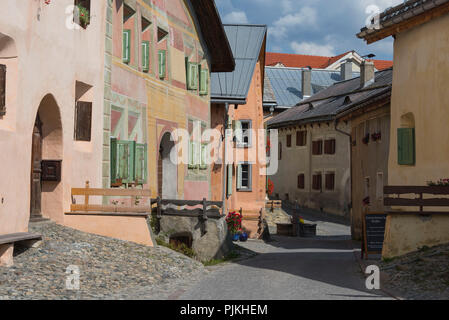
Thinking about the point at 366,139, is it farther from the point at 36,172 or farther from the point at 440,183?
the point at 36,172

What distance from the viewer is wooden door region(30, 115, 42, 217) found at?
14.4 m

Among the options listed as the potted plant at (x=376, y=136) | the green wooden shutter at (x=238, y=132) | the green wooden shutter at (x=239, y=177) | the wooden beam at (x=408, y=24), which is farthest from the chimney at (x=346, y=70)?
the wooden beam at (x=408, y=24)

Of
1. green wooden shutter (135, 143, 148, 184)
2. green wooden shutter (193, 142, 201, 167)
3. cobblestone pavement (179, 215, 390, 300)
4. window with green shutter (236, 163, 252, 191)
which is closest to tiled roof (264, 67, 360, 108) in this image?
window with green shutter (236, 163, 252, 191)

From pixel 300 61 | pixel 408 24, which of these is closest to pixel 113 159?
pixel 408 24

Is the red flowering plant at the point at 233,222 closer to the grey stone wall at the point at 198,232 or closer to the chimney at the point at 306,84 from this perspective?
the grey stone wall at the point at 198,232

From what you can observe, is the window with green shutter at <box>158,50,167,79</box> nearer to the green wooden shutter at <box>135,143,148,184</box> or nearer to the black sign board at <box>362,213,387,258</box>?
the green wooden shutter at <box>135,143,148,184</box>

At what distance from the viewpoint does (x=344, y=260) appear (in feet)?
64.5

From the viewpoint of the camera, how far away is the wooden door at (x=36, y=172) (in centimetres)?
1437

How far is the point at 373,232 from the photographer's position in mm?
17734

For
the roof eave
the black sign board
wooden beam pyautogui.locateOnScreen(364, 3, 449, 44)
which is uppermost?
the roof eave

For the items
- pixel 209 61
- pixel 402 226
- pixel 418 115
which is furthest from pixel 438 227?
pixel 209 61

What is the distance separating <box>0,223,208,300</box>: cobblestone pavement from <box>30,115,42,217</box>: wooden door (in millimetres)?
468

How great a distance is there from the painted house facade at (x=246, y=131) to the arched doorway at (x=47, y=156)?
1585 centimetres
